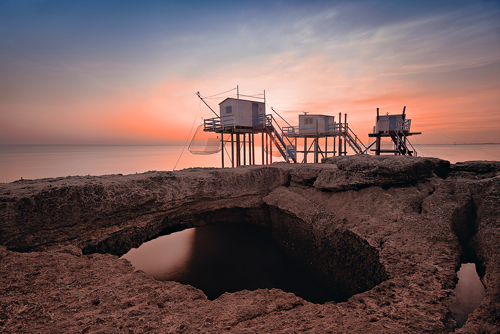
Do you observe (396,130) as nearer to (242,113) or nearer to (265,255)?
(242,113)

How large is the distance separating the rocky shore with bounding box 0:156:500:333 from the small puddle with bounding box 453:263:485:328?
0.51 ft

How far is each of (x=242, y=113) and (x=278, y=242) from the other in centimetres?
1164

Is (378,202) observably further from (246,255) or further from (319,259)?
(246,255)

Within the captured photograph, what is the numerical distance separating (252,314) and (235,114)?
16.9 metres

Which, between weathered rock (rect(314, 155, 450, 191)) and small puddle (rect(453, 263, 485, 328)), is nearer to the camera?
small puddle (rect(453, 263, 485, 328))

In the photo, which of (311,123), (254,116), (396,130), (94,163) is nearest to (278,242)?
(254,116)

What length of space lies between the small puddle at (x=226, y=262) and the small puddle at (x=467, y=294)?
4084 mm

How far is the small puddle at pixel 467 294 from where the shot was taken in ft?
15.0

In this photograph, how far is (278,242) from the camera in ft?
41.1

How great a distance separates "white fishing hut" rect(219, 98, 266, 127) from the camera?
19.9 metres

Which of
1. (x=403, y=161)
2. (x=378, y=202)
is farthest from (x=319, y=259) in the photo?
(x=403, y=161)

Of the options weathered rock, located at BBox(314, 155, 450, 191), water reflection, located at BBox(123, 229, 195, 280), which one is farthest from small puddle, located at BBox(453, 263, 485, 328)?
water reflection, located at BBox(123, 229, 195, 280)

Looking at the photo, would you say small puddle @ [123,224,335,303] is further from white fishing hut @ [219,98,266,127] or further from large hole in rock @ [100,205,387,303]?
white fishing hut @ [219,98,266,127]

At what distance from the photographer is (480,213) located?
6965 mm
